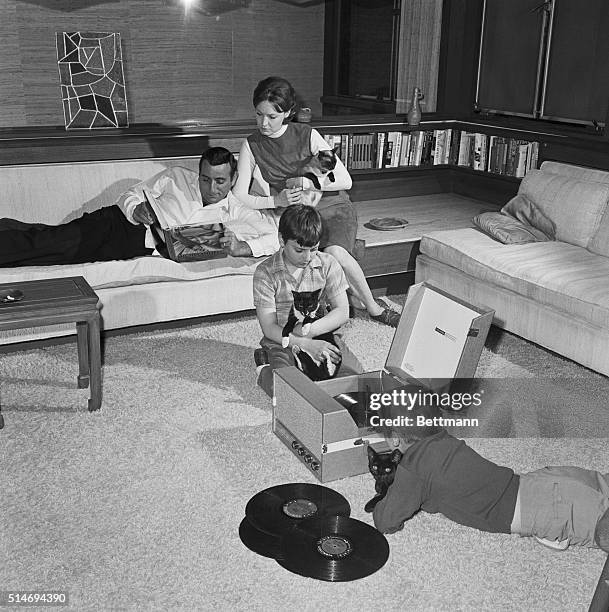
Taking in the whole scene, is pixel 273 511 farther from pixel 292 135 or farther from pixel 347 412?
pixel 292 135

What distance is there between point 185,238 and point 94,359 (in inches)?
41.6

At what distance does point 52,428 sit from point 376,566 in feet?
4.43

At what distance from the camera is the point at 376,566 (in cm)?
210

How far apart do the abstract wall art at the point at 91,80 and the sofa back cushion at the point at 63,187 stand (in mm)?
410

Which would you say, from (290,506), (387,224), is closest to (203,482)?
(290,506)

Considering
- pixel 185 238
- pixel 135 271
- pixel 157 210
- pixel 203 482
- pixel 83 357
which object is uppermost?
pixel 157 210

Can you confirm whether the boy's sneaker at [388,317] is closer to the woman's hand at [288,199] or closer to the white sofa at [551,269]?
the white sofa at [551,269]

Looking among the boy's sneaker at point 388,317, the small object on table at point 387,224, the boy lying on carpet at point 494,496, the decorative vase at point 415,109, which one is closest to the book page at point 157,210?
the boy's sneaker at point 388,317

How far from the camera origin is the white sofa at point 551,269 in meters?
3.37

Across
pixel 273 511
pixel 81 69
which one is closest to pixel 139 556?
pixel 273 511

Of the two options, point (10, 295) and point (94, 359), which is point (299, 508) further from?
point (10, 295)

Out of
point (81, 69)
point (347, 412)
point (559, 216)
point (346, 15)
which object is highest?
point (346, 15)

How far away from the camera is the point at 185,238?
3.77 m

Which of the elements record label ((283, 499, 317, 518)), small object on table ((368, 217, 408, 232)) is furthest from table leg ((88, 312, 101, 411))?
small object on table ((368, 217, 408, 232))
